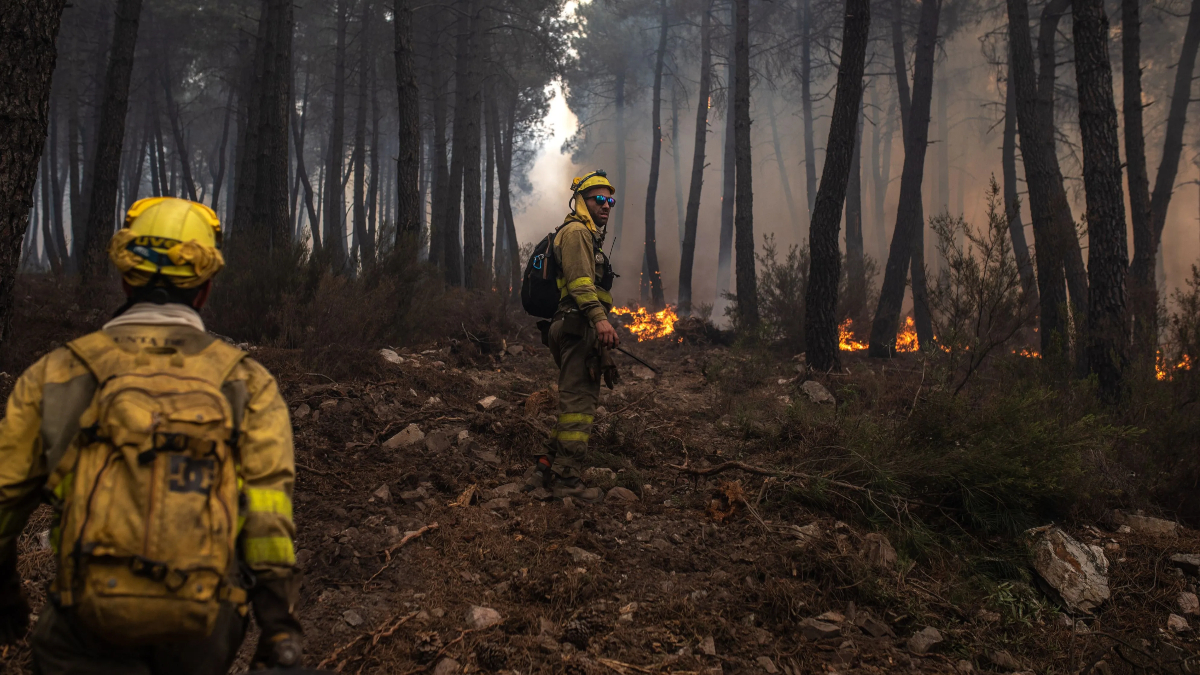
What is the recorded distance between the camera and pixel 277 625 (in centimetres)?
162

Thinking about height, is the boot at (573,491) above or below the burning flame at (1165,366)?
below

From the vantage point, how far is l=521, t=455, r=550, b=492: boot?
190 inches

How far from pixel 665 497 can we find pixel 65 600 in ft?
12.6

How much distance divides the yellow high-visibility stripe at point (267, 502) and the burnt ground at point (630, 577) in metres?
1.53

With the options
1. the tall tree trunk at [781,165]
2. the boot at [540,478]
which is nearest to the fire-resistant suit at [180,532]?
the boot at [540,478]

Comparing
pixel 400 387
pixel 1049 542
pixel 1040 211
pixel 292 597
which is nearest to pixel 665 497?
pixel 1049 542

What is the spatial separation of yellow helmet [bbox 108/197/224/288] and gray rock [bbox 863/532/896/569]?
339 cm

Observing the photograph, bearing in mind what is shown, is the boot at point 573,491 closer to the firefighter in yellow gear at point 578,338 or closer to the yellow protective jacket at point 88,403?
the firefighter in yellow gear at point 578,338

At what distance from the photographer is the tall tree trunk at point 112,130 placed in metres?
9.20

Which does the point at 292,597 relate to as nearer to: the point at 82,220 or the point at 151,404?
the point at 151,404

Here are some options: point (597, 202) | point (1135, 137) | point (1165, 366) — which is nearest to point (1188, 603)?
point (1165, 366)

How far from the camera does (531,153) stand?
39500 millimetres

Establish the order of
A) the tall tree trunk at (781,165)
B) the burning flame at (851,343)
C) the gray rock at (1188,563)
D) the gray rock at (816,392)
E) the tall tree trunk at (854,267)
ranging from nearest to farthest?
the gray rock at (1188,563) < the gray rock at (816,392) < the burning flame at (851,343) < the tall tree trunk at (854,267) < the tall tree trunk at (781,165)

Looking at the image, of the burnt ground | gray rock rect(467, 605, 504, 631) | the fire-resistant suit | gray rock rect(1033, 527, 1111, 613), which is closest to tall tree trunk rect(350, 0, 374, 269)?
the burnt ground
